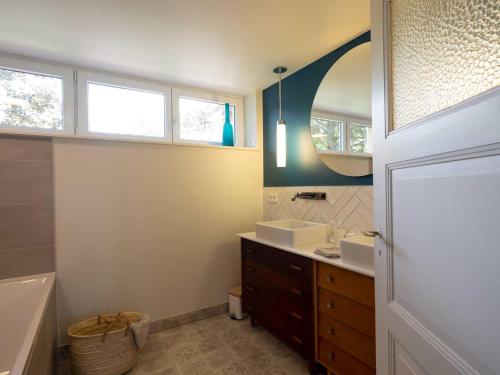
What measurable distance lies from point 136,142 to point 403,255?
2.19m

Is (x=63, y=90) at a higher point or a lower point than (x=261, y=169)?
higher

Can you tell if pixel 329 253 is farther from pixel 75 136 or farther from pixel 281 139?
pixel 75 136

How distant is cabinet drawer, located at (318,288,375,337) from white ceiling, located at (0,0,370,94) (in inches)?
69.2

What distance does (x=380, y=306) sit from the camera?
3.18 feet

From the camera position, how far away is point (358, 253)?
58.6 inches

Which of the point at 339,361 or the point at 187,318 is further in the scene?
the point at 187,318

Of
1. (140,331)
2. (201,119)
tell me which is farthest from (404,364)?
(201,119)

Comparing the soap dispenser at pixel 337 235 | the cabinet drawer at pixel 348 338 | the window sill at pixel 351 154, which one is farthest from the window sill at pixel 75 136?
the cabinet drawer at pixel 348 338

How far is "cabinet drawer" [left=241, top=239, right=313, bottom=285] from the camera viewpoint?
1.80 metres

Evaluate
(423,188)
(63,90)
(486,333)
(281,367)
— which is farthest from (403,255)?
(63,90)

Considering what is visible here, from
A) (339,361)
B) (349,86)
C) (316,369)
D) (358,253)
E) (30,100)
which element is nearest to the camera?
(358,253)

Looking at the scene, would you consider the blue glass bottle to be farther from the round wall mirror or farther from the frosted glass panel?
the frosted glass panel

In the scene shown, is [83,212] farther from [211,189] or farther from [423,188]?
[423,188]

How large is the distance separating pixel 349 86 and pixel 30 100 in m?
2.52
